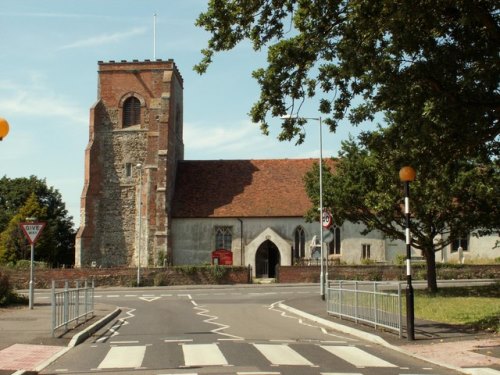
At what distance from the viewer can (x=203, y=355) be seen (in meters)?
12.4

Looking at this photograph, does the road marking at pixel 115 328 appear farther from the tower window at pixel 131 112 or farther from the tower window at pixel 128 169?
the tower window at pixel 131 112

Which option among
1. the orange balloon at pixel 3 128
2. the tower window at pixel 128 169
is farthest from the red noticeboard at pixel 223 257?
the orange balloon at pixel 3 128

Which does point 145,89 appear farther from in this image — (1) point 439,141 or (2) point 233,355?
(2) point 233,355

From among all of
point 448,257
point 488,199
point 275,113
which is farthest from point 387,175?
point 448,257

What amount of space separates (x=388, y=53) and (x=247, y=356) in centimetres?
768

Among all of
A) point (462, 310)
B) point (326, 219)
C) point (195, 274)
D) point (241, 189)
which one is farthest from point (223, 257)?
point (462, 310)

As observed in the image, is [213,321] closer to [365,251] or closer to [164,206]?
[164,206]

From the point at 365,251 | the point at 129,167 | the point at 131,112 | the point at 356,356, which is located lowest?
the point at 356,356

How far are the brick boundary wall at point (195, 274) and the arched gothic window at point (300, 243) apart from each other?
5.75 meters

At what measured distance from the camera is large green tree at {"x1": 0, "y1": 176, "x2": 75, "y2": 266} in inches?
2616

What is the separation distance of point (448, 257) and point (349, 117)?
3789 cm

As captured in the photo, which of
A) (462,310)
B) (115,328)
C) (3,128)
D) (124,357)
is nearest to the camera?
(3,128)

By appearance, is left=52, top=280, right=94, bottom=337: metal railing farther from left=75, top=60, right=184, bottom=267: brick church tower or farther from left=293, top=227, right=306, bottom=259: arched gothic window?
left=293, top=227, right=306, bottom=259: arched gothic window

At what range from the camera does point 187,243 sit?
5253cm
